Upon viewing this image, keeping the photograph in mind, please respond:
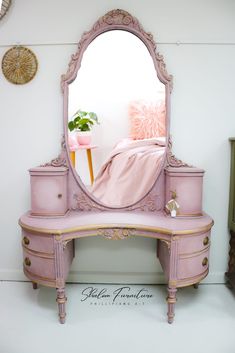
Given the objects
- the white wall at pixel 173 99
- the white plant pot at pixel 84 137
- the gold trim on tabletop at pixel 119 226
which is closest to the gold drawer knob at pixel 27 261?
the gold trim on tabletop at pixel 119 226

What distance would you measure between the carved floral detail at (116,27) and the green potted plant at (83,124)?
9.8 inches

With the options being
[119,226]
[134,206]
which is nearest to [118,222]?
[119,226]

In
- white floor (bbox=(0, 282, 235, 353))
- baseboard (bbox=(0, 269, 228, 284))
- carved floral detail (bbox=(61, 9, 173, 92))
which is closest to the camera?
white floor (bbox=(0, 282, 235, 353))

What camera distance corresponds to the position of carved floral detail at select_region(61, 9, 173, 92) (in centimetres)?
197

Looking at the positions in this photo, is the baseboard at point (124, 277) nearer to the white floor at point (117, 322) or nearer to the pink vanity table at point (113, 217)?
the white floor at point (117, 322)

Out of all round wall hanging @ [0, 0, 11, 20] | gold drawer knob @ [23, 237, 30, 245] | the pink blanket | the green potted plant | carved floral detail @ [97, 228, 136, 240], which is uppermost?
round wall hanging @ [0, 0, 11, 20]

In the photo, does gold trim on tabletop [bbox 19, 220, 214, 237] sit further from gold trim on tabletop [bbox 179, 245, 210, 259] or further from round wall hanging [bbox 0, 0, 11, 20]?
round wall hanging [bbox 0, 0, 11, 20]

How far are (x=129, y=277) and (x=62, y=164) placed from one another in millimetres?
1025

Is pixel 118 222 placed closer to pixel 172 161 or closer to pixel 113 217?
pixel 113 217

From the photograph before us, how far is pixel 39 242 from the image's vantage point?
5.85ft

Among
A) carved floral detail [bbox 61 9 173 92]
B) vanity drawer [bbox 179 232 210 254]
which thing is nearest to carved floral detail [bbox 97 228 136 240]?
vanity drawer [bbox 179 232 210 254]

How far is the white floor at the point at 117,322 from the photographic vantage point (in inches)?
64.6

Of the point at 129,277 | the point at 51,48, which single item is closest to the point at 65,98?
the point at 51,48

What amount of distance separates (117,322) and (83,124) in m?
1.33
